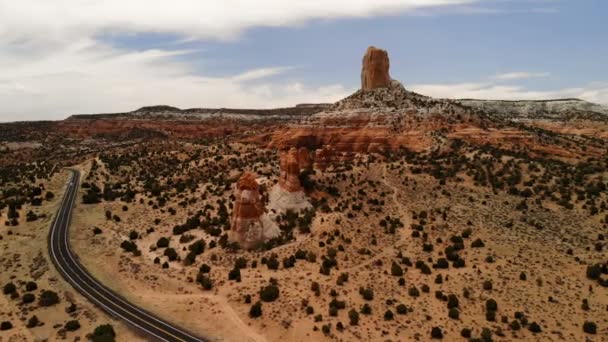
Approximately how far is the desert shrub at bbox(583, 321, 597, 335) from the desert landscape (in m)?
0.14

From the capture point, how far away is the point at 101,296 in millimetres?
38719

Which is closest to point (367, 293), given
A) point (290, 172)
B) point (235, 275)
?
point (235, 275)

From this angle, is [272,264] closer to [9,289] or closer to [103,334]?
[103,334]

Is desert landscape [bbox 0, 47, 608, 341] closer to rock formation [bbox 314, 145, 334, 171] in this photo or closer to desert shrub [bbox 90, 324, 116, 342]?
desert shrub [bbox 90, 324, 116, 342]

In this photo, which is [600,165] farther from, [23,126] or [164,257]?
[23,126]

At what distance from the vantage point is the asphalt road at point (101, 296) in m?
32.4

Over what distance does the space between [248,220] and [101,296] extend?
16688mm

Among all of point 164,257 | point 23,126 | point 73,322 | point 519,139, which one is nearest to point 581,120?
point 519,139

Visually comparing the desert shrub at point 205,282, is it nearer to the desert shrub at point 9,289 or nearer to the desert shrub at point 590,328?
the desert shrub at point 9,289

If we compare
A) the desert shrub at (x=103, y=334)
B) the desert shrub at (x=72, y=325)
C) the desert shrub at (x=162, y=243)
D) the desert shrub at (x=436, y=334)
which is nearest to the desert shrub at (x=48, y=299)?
the desert shrub at (x=72, y=325)

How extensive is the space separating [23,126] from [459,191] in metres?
183

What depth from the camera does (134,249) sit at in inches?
1991

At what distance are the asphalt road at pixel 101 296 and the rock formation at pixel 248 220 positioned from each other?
14.2 metres

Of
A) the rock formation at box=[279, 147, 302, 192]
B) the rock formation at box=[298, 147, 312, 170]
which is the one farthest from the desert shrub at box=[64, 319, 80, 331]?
the rock formation at box=[298, 147, 312, 170]
